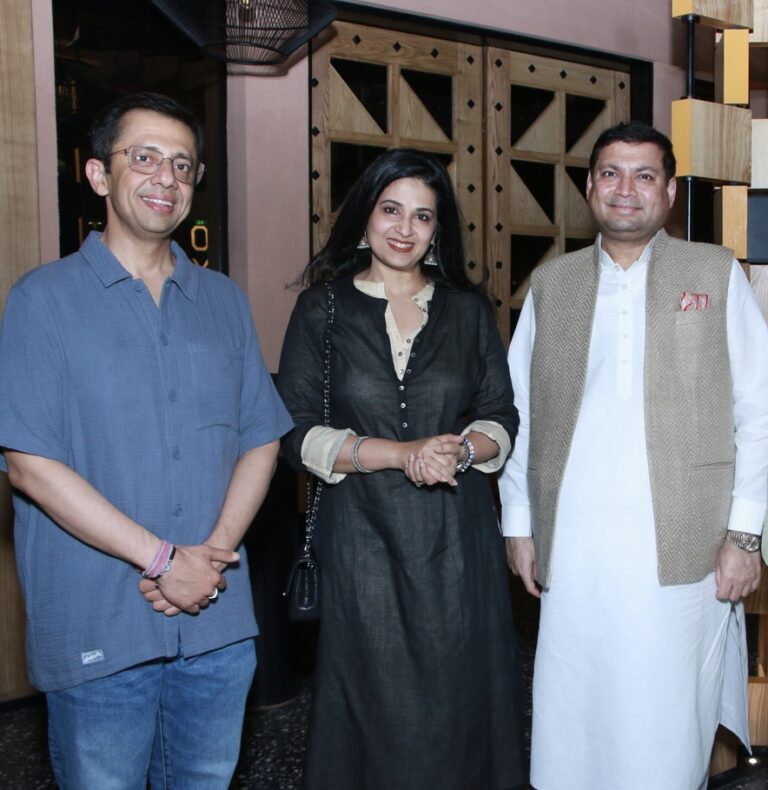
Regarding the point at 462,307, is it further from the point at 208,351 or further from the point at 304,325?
the point at 208,351

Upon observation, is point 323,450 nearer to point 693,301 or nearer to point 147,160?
point 147,160

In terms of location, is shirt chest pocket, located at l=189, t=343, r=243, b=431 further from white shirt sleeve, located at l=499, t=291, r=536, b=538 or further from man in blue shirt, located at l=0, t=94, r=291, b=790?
white shirt sleeve, located at l=499, t=291, r=536, b=538

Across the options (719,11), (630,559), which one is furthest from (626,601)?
(719,11)

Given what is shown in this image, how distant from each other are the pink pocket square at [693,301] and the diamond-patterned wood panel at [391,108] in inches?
90.9

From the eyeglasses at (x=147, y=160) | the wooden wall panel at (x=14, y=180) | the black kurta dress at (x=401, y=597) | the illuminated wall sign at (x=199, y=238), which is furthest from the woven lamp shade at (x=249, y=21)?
the eyeglasses at (x=147, y=160)

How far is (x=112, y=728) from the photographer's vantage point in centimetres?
169

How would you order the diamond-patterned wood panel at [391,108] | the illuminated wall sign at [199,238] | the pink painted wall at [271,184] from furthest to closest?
the diamond-patterned wood panel at [391,108]
the illuminated wall sign at [199,238]
the pink painted wall at [271,184]

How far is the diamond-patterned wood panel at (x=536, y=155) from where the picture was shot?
17.3 ft

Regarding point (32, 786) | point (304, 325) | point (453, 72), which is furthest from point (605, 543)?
point (453, 72)

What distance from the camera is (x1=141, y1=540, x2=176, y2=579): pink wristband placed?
1.67 m

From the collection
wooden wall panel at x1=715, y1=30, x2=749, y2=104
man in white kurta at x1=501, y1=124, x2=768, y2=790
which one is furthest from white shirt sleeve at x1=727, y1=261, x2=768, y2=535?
wooden wall panel at x1=715, y1=30, x2=749, y2=104

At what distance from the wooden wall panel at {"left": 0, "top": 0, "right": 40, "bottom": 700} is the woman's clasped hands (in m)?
1.92

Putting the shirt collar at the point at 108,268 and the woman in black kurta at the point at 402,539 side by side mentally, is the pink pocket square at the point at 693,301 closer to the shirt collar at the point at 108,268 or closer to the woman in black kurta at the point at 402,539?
the woman in black kurta at the point at 402,539

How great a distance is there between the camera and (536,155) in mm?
5434
